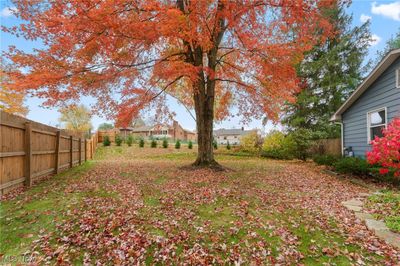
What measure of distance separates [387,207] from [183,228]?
423cm

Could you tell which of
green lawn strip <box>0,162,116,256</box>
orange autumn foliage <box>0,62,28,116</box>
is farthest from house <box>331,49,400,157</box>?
orange autumn foliage <box>0,62,28,116</box>

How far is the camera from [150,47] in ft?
29.7

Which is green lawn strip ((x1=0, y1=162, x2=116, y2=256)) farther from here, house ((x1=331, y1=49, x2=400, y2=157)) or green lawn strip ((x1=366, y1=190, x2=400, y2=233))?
house ((x1=331, y1=49, x2=400, y2=157))

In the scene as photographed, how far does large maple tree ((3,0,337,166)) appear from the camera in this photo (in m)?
7.16

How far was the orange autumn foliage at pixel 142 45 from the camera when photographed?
23.4ft

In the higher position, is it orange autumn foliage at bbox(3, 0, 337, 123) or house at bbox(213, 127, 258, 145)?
orange autumn foliage at bbox(3, 0, 337, 123)

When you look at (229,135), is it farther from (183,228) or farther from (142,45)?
(183,228)

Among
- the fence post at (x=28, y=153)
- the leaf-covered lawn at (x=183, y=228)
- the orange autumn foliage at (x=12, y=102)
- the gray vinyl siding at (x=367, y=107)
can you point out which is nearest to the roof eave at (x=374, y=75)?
the gray vinyl siding at (x=367, y=107)

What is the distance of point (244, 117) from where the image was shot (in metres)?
12.1

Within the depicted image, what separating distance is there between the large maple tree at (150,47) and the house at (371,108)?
2.78 m

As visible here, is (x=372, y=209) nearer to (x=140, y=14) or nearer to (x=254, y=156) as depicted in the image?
(x=140, y=14)

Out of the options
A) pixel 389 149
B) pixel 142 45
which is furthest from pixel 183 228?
pixel 142 45

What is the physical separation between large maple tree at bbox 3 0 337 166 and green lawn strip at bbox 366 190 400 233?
216 inches

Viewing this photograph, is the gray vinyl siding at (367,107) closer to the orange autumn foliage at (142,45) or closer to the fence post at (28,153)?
the orange autumn foliage at (142,45)
